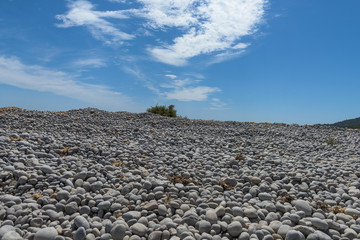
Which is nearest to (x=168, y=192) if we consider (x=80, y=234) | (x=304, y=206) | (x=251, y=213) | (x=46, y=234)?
(x=251, y=213)

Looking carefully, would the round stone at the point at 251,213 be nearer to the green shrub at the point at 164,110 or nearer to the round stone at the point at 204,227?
the round stone at the point at 204,227

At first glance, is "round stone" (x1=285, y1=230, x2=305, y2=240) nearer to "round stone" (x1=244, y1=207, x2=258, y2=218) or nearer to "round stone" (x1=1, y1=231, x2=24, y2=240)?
"round stone" (x1=244, y1=207, x2=258, y2=218)

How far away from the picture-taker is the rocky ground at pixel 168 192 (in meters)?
3.04

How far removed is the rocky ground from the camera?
3039mm

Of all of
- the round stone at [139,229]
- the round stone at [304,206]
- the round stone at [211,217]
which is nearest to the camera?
the round stone at [139,229]

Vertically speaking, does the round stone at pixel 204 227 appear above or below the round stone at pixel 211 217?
below

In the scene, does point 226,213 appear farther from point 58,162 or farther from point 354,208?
point 58,162

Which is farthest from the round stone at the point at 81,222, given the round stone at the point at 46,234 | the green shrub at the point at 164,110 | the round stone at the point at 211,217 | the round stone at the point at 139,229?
the green shrub at the point at 164,110

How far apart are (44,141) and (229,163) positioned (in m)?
4.00

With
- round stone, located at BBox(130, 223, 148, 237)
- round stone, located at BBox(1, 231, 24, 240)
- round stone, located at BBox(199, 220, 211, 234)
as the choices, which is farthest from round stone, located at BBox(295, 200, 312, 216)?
round stone, located at BBox(1, 231, 24, 240)

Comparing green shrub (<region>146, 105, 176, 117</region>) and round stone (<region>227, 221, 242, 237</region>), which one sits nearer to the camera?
round stone (<region>227, 221, 242, 237</region>)

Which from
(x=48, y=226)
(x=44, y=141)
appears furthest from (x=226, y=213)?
(x=44, y=141)

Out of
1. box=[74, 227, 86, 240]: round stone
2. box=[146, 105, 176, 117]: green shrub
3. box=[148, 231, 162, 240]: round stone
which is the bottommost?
box=[74, 227, 86, 240]: round stone

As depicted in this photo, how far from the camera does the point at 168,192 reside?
391 cm
